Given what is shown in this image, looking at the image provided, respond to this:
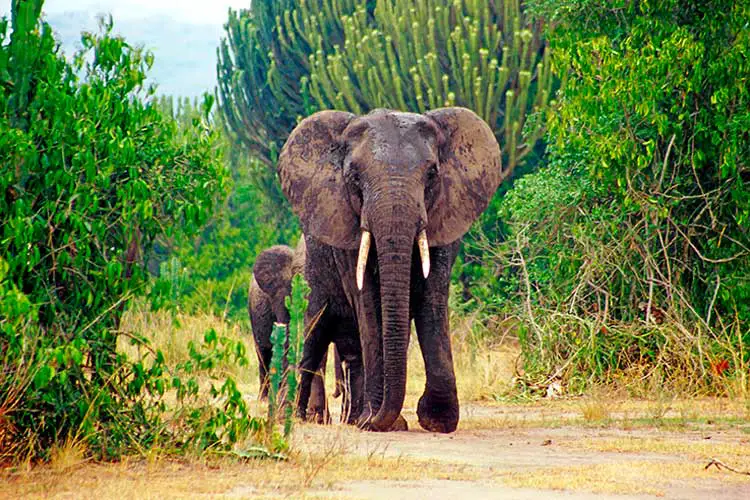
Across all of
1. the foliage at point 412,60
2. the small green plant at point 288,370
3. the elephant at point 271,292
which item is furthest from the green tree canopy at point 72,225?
the foliage at point 412,60

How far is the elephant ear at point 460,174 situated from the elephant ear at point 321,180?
0.68 m

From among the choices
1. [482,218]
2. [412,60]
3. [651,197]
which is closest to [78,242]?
[651,197]

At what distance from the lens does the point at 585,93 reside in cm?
1338

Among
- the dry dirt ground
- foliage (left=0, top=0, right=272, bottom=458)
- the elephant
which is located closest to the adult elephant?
the dry dirt ground

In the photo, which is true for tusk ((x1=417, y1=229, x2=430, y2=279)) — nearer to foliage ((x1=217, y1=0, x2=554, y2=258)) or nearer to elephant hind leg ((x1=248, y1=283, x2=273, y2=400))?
elephant hind leg ((x1=248, y1=283, x2=273, y2=400))

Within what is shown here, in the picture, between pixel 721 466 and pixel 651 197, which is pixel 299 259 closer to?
pixel 651 197

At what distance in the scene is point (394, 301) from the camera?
9.21 m

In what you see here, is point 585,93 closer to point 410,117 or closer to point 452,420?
point 410,117

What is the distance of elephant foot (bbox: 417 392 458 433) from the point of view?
31.6 ft

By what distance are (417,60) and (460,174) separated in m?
13.1

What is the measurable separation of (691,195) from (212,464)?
24.9 ft

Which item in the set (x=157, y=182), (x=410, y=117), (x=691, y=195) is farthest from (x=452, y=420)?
(x=691, y=195)

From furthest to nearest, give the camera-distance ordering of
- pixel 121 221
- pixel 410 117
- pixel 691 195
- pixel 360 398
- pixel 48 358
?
pixel 691 195 → pixel 360 398 → pixel 410 117 → pixel 121 221 → pixel 48 358

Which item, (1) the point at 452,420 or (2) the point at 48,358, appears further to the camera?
(1) the point at 452,420
